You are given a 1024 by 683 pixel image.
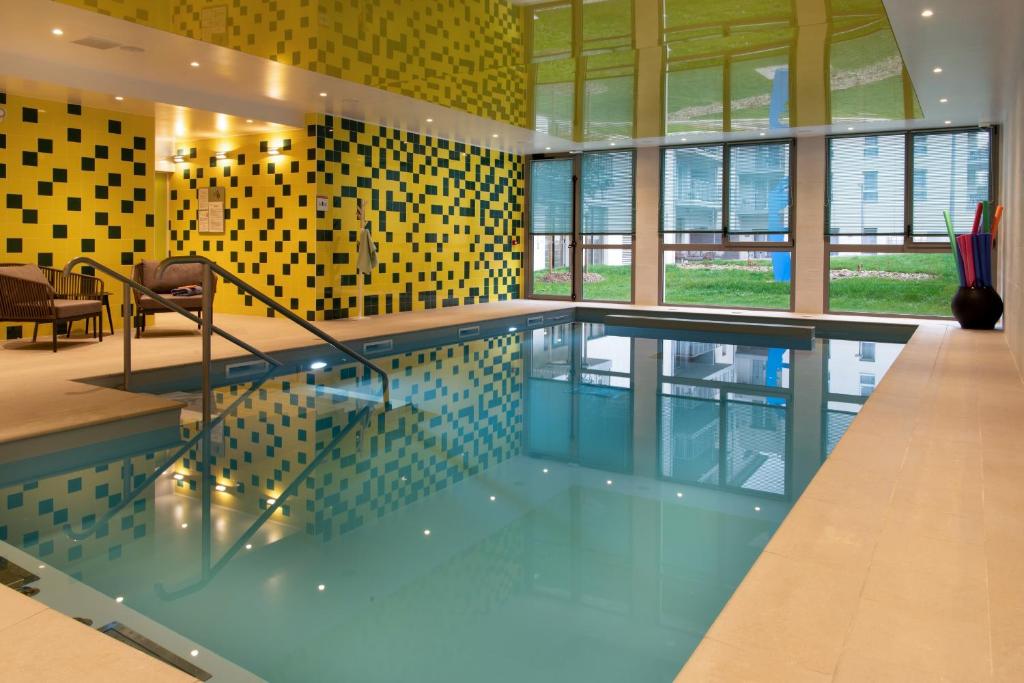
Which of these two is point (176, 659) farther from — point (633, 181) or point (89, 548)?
point (633, 181)

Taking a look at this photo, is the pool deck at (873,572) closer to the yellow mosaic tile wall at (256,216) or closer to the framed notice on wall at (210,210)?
the yellow mosaic tile wall at (256,216)

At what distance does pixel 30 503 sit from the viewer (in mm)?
3562

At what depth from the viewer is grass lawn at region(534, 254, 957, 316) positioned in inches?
545

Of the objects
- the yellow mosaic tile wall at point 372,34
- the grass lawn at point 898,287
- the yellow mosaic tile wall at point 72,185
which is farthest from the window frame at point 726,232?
the yellow mosaic tile wall at point 72,185

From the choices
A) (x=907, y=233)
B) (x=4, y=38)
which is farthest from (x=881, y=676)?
(x=907, y=233)

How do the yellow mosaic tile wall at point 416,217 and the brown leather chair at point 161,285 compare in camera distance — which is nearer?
the brown leather chair at point 161,285

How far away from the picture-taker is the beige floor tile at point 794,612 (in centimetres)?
195

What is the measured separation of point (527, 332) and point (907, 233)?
543 centimetres

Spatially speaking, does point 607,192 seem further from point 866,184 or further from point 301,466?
point 301,466

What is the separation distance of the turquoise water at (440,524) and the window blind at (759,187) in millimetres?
6349

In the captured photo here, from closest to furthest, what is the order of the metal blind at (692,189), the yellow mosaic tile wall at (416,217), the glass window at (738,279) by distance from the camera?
the yellow mosaic tile wall at (416,217) → the metal blind at (692,189) → the glass window at (738,279)

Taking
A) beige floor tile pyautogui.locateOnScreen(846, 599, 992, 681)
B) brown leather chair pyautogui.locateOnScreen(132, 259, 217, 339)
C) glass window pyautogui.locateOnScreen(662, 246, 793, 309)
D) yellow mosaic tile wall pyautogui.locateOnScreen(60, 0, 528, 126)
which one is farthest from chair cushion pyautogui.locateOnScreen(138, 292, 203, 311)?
glass window pyautogui.locateOnScreen(662, 246, 793, 309)

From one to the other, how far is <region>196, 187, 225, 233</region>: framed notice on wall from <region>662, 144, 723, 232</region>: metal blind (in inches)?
260

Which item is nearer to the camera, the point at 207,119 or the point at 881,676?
the point at 881,676
